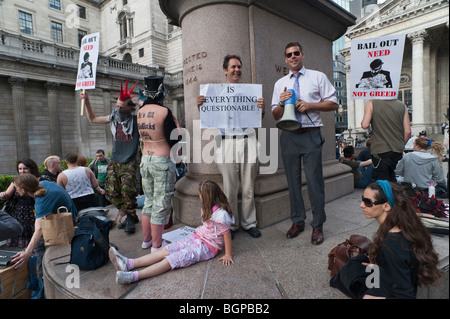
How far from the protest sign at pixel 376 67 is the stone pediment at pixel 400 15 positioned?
3176 cm

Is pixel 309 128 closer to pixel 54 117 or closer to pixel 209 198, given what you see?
pixel 209 198

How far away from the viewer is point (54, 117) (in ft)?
69.8

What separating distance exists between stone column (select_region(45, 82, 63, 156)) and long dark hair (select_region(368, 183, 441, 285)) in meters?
24.7

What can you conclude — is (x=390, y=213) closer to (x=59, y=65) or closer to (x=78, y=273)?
(x=78, y=273)

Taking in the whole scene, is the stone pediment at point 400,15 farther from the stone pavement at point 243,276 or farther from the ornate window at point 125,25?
the stone pavement at point 243,276

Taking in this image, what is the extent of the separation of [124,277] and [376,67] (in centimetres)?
425

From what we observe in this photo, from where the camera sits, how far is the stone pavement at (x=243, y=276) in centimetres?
221

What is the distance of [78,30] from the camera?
123 feet

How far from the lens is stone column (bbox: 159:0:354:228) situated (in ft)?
12.8

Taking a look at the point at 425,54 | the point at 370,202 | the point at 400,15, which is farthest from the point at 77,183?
the point at 400,15

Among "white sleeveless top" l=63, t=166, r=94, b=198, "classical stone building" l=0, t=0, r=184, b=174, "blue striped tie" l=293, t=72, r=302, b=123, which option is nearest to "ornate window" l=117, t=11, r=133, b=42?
"classical stone building" l=0, t=0, r=184, b=174

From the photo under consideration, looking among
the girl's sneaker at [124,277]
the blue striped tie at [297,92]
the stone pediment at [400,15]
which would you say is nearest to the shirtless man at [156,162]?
the girl's sneaker at [124,277]
